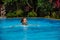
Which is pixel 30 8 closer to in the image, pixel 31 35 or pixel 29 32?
pixel 29 32

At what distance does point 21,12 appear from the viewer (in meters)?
30.8

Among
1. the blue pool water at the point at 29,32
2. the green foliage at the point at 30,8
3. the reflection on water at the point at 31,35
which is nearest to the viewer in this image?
the reflection on water at the point at 31,35

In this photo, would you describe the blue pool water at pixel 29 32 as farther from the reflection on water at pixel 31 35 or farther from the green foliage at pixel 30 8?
the green foliage at pixel 30 8

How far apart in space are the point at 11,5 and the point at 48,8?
5.89 metres

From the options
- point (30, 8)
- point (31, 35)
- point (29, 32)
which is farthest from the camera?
point (30, 8)

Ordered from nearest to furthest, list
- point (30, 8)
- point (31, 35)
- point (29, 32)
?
point (31, 35) → point (29, 32) → point (30, 8)

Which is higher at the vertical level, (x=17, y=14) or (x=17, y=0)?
(x=17, y=0)

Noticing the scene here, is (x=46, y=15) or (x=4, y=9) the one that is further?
(x=4, y=9)

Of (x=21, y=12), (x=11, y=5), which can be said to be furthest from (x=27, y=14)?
(x=11, y=5)

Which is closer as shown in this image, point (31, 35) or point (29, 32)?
point (31, 35)

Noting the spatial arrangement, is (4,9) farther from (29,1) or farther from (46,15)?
(46,15)

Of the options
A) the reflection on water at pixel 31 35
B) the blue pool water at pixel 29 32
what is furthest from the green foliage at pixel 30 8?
the reflection on water at pixel 31 35

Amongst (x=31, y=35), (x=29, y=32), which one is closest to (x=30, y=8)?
(x=29, y=32)

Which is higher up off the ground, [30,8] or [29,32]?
[30,8]
